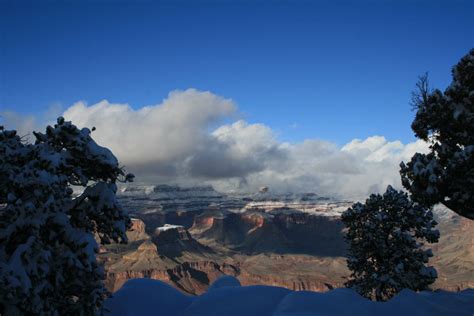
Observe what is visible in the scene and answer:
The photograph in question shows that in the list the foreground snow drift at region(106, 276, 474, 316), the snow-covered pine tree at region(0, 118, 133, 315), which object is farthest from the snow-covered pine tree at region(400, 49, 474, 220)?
the snow-covered pine tree at region(0, 118, 133, 315)

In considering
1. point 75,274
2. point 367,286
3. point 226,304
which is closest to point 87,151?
point 75,274

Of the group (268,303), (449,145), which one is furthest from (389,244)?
(268,303)

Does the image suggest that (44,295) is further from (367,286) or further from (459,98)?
(367,286)

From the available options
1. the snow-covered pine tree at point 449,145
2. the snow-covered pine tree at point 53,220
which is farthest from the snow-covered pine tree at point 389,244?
the snow-covered pine tree at point 53,220

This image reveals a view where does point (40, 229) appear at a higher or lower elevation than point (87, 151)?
lower

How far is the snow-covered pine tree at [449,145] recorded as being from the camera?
1861 centimetres

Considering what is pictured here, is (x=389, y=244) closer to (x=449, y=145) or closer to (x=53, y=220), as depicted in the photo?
(x=449, y=145)

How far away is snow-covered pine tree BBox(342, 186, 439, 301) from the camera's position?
34500 millimetres

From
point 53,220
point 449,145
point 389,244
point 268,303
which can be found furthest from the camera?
point 389,244

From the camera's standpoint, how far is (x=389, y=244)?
118 ft

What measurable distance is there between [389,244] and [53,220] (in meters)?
31.2

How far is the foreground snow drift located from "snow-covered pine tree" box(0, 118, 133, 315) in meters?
3.56

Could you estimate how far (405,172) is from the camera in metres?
22.3

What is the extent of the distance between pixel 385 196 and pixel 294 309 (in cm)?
2652
